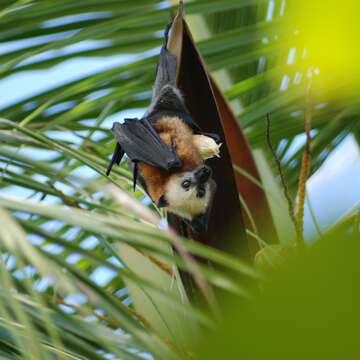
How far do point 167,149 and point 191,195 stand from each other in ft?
0.47

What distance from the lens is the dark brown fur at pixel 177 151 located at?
1312mm

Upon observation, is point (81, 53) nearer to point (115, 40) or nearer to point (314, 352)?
point (115, 40)

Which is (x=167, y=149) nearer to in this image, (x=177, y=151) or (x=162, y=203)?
(x=177, y=151)

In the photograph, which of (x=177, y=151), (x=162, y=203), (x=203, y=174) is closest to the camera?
(x=203, y=174)

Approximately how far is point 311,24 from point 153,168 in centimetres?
110

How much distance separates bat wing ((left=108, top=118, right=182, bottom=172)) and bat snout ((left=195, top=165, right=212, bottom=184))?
0.16 metres

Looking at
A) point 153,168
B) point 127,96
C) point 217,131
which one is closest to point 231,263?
point 217,131

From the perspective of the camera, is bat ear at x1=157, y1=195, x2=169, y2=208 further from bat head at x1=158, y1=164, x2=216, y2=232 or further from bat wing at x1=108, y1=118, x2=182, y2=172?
bat wing at x1=108, y1=118, x2=182, y2=172

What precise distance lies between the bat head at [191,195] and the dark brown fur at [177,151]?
19mm

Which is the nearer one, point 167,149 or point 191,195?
point 191,195

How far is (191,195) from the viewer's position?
1.29 metres

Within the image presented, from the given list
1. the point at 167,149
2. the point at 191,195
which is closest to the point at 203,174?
the point at 191,195

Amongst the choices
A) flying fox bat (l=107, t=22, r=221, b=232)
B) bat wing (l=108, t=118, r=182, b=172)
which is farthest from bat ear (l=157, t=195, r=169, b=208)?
bat wing (l=108, t=118, r=182, b=172)

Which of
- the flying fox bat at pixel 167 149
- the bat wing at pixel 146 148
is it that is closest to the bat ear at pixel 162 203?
the flying fox bat at pixel 167 149
